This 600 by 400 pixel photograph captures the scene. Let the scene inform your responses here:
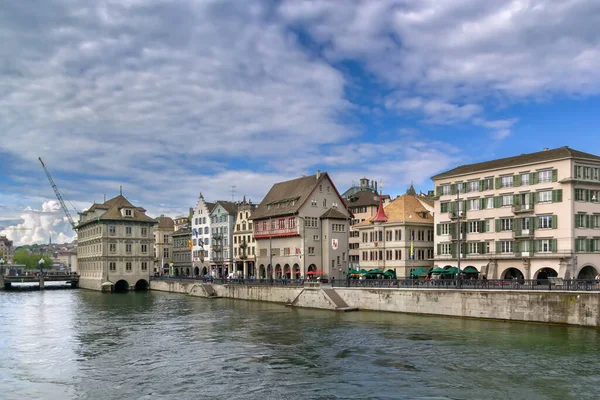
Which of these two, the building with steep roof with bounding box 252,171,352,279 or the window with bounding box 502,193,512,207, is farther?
the building with steep roof with bounding box 252,171,352,279

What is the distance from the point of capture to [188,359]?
34.7 meters

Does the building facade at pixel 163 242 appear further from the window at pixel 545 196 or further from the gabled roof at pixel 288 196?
the window at pixel 545 196

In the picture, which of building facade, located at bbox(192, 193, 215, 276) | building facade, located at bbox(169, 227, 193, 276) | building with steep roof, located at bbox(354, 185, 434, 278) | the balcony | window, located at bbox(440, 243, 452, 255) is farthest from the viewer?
building facade, located at bbox(169, 227, 193, 276)

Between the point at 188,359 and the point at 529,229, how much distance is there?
45.1 meters

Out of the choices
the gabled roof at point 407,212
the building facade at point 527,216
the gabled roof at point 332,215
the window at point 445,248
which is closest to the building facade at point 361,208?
the gabled roof at point 332,215

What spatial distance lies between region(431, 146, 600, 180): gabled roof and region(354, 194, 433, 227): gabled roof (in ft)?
22.3

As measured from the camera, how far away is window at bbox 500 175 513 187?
6750 centimetres

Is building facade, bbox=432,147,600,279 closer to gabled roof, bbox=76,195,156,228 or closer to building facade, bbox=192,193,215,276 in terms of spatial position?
building facade, bbox=192,193,215,276

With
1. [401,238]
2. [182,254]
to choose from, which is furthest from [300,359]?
[182,254]

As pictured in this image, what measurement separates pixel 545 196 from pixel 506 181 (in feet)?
18.8

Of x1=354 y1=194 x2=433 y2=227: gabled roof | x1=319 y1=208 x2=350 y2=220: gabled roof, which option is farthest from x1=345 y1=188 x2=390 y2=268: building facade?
x1=354 y1=194 x2=433 y2=227: gabled roof

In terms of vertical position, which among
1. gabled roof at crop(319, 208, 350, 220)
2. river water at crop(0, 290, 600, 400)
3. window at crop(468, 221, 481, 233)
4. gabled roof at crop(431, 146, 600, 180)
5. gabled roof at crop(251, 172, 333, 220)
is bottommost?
river water at crop(0, 290, 600, 400)

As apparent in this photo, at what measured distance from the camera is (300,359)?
3419cm

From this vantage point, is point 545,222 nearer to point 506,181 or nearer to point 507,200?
point 507,200
